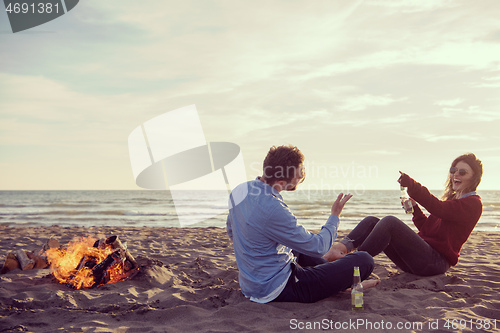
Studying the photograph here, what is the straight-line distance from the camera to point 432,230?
4.70 m

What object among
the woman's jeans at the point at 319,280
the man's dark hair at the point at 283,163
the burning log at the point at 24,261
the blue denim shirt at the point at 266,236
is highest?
the man's dark hair at the point at 283,163

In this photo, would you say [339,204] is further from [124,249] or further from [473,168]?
[124,249]

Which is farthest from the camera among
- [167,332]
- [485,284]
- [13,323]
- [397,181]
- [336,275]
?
[485,284]

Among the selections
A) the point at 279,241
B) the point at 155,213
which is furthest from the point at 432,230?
the point at 155,213

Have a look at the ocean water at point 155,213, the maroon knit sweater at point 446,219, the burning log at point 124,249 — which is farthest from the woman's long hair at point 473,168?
the ocean water at point 155,213

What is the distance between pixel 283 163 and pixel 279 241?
25.7 inches

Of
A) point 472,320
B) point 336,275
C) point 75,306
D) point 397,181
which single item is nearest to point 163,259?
point 75,306

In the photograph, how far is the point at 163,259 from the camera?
20.2 feet

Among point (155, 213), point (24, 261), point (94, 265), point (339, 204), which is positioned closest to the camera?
point (339, 204)

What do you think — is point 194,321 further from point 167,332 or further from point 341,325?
point 341,325

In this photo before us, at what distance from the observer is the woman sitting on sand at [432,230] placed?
14.1ft

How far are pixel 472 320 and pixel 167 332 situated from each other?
2603 millimetres

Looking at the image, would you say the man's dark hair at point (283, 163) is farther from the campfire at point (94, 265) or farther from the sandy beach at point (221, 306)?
the campfire at point (94, 265)

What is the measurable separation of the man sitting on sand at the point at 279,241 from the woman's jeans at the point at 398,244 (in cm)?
68
